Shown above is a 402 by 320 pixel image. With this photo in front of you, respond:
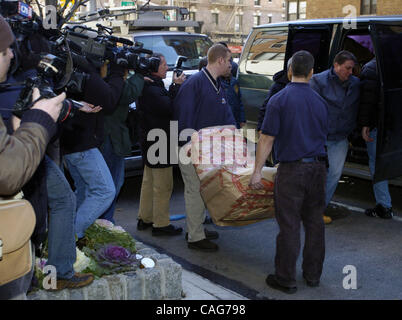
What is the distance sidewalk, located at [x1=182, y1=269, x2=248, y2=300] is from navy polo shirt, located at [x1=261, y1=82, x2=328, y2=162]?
1.10 metres

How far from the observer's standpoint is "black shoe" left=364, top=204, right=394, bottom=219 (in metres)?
5.93

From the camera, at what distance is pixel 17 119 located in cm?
237

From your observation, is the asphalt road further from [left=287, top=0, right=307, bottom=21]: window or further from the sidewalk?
[left=287, top=0, right=307, bottom=21]: window

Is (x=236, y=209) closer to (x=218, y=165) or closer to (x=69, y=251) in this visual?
(x=218, y=165)

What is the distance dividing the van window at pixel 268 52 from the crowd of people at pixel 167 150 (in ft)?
4.15

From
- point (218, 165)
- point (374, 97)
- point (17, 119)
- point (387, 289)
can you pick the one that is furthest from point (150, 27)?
point (17, 119)

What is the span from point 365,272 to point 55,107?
326 centimetres

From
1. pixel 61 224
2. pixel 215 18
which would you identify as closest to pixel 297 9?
pixel 215 18

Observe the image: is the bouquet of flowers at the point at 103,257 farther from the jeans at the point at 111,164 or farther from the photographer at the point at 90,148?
the jeans at the point at 111,164

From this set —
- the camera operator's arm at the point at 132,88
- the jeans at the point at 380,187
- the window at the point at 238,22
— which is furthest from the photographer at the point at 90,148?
the window at the point at 238,22

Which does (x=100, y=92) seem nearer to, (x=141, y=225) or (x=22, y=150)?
(x=22, y=150)

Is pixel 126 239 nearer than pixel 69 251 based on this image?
No

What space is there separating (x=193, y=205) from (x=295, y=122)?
156cm

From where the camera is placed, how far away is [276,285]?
4195 millimetres
